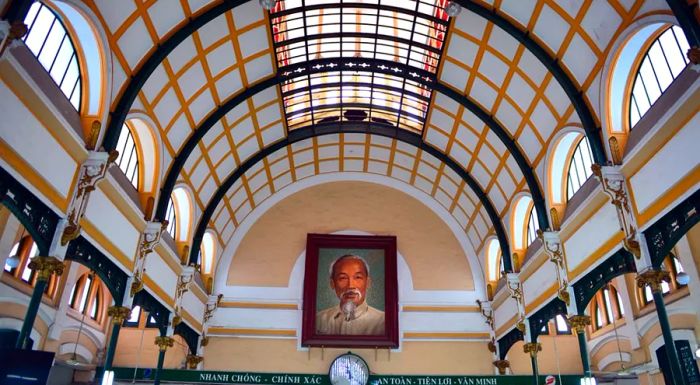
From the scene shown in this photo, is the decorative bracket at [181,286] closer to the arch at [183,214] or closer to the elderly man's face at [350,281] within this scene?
the arch at [183,214]

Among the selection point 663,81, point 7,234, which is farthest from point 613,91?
point 7,234

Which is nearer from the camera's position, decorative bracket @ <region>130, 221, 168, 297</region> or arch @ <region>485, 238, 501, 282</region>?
decorative bracket @ <region>130, 221, 168, 297</region>

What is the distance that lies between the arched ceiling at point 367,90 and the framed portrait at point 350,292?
4.65m

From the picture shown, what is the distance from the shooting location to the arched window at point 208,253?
25359 mm

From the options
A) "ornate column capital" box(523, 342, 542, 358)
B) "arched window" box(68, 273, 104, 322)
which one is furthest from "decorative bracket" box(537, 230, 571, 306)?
"arched window" box(68, 273, 104, 322)

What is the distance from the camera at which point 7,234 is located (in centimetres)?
1722

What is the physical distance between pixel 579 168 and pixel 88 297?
22.0 metres

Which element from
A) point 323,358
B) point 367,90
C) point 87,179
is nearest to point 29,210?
point 87,179

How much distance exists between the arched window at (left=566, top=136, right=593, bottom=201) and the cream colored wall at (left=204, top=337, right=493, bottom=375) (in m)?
11.6

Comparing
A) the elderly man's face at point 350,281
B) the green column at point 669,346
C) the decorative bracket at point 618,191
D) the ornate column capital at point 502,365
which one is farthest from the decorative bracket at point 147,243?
the ornate column capital at point 502,365

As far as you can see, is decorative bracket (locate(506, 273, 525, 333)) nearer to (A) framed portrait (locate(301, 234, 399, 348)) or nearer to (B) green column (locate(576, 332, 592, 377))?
(B) green column (locate(576, 332, 592, 377))

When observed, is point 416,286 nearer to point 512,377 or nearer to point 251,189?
point 512,377

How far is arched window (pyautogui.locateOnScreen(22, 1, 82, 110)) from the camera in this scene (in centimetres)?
1089

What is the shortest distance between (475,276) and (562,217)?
10493mm
